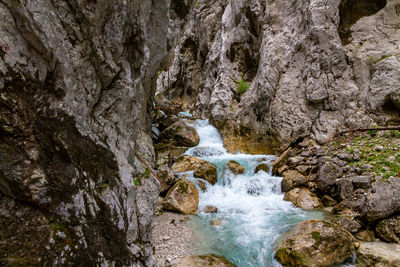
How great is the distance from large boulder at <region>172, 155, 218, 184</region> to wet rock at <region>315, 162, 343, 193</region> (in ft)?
15.9

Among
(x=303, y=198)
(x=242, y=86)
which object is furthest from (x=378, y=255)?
(x=242, y=86)

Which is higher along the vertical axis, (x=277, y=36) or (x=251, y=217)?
(x=277, y=36)

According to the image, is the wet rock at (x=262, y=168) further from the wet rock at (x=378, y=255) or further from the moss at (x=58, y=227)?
the moss at (x=58, y=227)

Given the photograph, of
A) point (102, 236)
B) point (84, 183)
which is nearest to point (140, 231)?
point (102, 236)

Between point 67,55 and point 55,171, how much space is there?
172 cm

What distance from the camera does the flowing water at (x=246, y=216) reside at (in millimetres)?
5660

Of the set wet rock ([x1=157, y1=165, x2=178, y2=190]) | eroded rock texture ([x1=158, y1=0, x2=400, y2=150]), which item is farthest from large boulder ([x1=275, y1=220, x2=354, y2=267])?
eroded rock texture ([x1=158, y1=0, x2=400, y2=150])

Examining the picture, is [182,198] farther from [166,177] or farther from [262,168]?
[262,168]

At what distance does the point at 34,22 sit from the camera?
2441 millimetres

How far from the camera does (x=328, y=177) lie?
8219mm

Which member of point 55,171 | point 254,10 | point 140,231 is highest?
point 254,10

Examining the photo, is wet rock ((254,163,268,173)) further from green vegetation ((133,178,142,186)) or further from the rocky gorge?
green vegetation ((133,178,142,186))

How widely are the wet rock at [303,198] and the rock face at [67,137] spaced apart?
6.55 m

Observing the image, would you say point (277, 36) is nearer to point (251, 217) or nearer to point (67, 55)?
point (251, 217)
